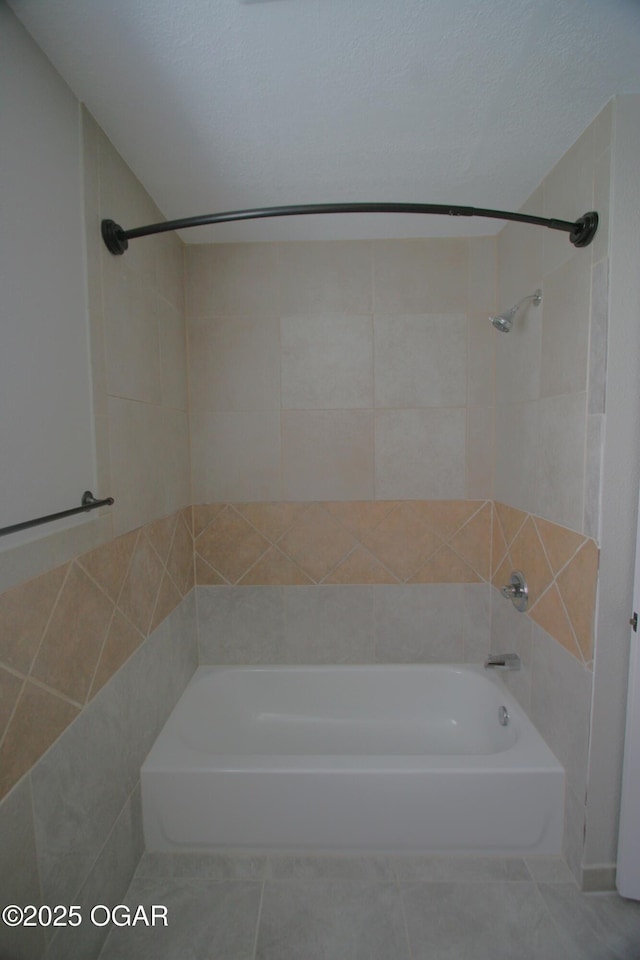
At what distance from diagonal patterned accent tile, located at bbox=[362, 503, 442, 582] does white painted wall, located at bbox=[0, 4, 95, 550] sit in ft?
4.04

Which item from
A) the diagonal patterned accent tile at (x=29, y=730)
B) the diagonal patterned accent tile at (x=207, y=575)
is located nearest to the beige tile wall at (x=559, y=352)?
the diagonal patterned accent tile at (x=207, y=575)

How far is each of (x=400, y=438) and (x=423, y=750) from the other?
138cm

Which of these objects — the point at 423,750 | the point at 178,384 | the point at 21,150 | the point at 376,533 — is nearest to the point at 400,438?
the point at 376,533

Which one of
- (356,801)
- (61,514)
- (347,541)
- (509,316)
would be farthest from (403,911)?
(509,316)

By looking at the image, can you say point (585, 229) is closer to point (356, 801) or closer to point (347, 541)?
point (347, 541)

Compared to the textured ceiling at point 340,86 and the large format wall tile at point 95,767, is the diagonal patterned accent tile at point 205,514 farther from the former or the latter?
the textured ceiling at point 340,86

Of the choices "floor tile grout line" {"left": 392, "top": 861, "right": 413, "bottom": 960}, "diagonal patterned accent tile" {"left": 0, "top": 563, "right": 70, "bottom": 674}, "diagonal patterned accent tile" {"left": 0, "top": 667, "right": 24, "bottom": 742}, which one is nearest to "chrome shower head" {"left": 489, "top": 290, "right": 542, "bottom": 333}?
"diagonal patterned accent tile" {"left": 0, "top": 563, "right": 70, "bottom": 674}

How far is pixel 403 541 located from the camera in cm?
193

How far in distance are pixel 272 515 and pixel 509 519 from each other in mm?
1039

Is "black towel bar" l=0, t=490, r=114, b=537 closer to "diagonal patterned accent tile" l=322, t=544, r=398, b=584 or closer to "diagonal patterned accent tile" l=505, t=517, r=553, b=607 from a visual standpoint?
"diagonal patterned accent tile" l=322, t=544, r=398, b=584

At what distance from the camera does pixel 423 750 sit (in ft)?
5.93

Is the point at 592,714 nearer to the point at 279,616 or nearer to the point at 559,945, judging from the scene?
the point at 559,945

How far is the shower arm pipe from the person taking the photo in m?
1.10

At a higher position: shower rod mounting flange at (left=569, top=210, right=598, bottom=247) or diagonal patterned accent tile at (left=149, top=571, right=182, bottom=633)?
shower rod mounting flange at (left=569, top=210, right=598, bottom=247)
